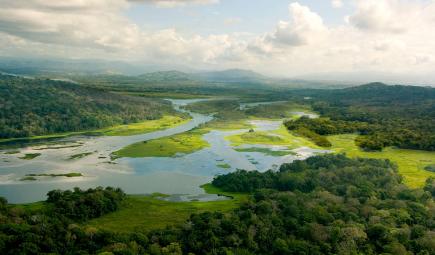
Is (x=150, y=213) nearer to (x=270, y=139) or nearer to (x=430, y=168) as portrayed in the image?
(x=430, y=168)

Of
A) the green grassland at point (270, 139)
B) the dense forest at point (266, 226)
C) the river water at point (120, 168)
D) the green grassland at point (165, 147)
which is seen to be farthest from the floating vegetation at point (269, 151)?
the dense forest at point (266, 226)

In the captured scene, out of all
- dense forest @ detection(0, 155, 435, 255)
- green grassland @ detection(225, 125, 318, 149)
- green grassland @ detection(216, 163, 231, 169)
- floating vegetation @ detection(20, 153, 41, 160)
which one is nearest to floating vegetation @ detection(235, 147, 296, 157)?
green grassland @ detection(225, 125, 318, 149)

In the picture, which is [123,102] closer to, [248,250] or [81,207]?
[81,207]

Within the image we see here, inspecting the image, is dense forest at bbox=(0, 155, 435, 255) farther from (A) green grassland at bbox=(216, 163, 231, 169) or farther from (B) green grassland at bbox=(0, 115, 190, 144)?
(B) green grassland at bbox=(0, 115, 190, 144)

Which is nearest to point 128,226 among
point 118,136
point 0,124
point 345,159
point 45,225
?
point 45,225

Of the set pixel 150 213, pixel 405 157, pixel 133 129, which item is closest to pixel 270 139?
pixel 405 157

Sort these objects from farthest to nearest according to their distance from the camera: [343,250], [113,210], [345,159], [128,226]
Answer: [345,159], [113,210], [128,226], [343,250]
